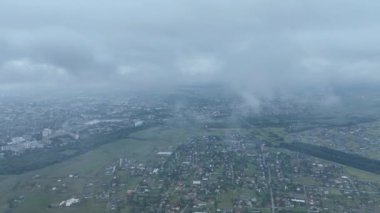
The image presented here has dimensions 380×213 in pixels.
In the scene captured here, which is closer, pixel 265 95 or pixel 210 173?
pixel 210 173

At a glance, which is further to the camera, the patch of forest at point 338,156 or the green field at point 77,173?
the patch of forest at point 338,156

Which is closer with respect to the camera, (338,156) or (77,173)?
(77,173)

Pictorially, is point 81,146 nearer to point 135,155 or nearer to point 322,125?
point 135,155

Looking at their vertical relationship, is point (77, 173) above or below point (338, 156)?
below

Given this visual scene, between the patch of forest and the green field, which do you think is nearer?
the green field

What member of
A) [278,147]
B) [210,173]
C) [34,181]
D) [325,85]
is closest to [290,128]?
[278,147]

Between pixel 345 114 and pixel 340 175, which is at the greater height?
pixel 345 114

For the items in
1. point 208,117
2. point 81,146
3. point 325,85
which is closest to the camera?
point 81,146

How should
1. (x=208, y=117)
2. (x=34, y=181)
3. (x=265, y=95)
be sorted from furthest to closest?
(x=265, y=95) < (x=208, y=117) < (x=34, y=181)

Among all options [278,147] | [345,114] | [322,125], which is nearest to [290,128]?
[322,125]
